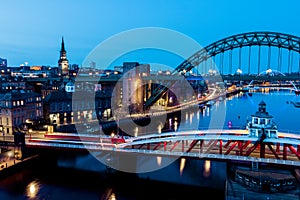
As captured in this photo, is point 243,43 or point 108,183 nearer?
point 108,183

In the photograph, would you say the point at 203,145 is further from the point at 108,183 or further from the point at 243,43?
the point at 243,43

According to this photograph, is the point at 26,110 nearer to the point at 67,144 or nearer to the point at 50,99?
the point at 50,99

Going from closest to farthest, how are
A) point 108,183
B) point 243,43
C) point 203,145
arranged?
1. point 203,145
2. point 108,183
3. point 243,43

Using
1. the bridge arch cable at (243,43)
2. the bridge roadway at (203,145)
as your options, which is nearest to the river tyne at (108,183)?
the bridge roadway at (203,145)

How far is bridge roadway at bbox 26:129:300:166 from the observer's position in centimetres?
1016

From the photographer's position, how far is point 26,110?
20859 mm

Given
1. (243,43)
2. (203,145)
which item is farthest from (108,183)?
(243,43)

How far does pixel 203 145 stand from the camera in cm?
1170

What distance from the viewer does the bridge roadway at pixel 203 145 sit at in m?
10.2

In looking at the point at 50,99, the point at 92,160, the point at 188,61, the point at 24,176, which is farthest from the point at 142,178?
the point at 188,61

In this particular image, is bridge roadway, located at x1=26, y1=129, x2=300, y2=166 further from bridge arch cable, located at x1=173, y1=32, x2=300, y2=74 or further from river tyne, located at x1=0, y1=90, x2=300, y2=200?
bridge arch cable, located at x1=173, y1=32, x2=300, y2=74

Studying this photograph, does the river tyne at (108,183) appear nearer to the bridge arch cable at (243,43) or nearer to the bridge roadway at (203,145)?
the bridge roadway at (203,145)

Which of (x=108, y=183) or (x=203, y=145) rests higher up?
(x=203, y=145)

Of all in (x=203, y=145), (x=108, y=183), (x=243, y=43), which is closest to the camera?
(x=203, y=145)
